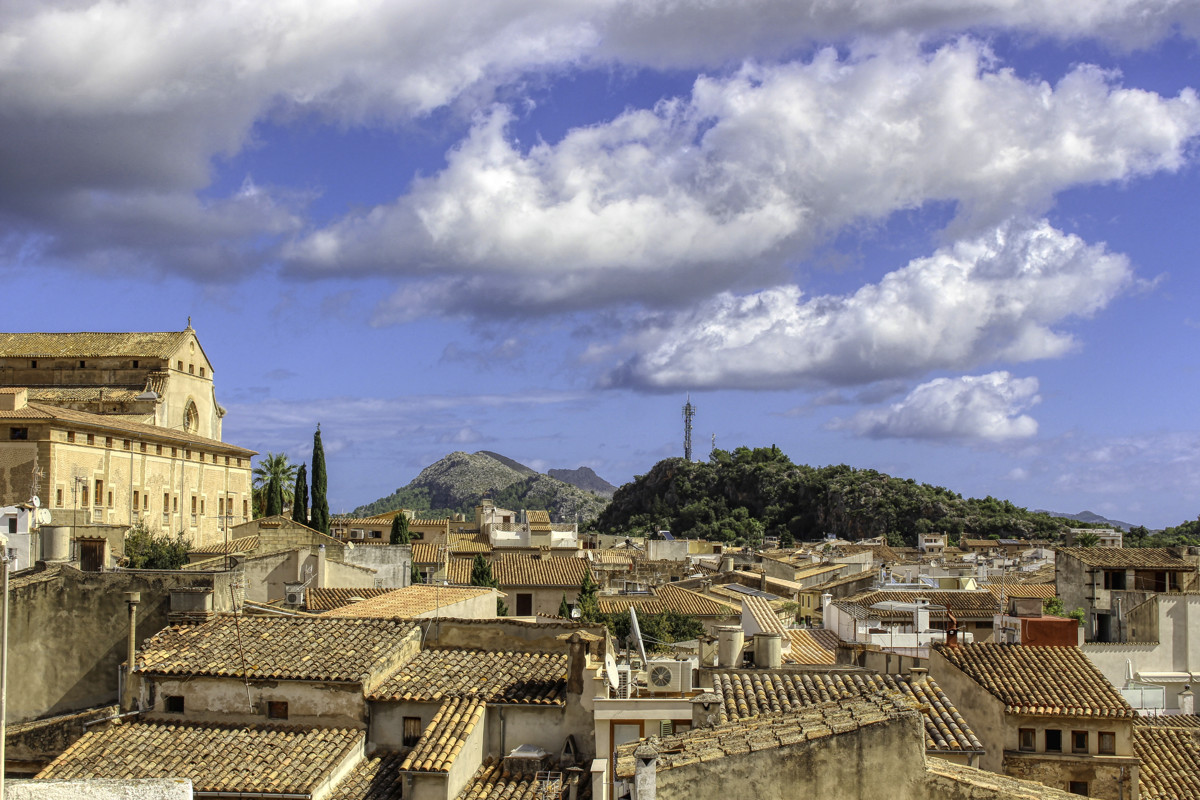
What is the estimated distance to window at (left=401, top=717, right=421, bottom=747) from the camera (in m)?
17.7

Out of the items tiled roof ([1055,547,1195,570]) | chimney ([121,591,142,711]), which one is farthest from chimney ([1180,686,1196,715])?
chimney ([121,591,142,711])

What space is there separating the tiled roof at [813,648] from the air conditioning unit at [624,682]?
247 inches

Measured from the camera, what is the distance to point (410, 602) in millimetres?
25719

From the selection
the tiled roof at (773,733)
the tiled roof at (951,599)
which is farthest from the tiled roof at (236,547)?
the tiled roof at (773,733)

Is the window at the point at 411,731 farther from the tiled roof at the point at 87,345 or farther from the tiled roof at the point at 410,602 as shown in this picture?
the tiled roof at the point at 87,345

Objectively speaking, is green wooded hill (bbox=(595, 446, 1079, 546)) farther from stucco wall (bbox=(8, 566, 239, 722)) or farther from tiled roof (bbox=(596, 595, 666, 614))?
stucco wall (bbox=(8, 566, 239, 722))

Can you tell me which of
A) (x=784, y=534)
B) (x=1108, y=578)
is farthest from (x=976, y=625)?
(x=784, y=534)

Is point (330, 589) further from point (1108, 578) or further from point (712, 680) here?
point (1108, 578)

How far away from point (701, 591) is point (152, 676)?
137 ft

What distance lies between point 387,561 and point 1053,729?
31.0 metres

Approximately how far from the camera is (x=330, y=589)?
34.4m

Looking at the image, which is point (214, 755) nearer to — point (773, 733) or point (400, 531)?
point (773, 733)

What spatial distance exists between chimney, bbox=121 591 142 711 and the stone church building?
37.4m

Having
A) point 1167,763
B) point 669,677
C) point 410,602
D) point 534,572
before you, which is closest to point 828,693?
point 669,677
